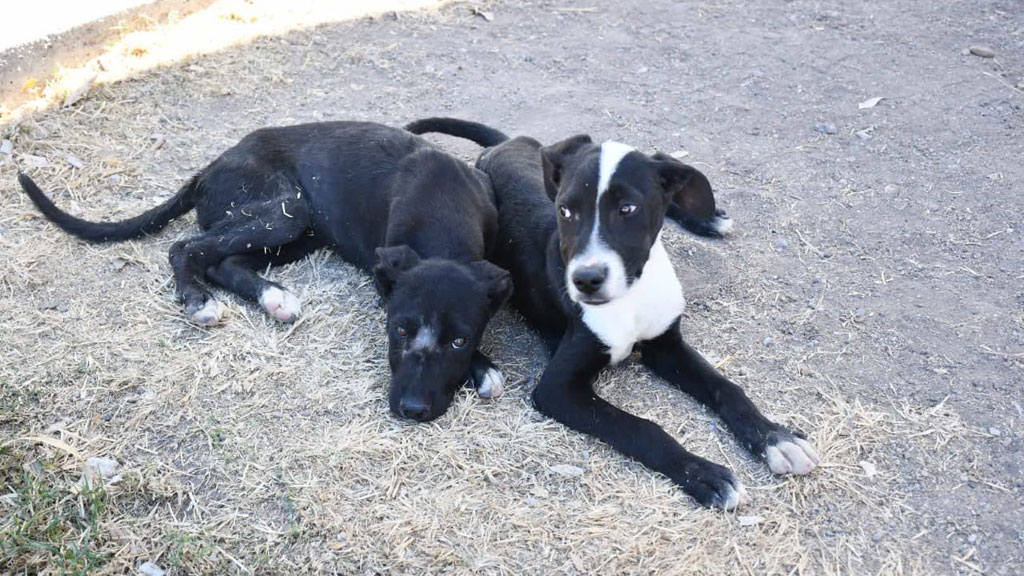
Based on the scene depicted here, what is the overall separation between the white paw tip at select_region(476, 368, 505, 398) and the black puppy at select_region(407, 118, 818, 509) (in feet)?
0.71

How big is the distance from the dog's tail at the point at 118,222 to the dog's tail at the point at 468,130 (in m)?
1.55

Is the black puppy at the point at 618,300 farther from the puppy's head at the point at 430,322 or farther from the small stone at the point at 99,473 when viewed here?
the small stone at the point at 99,473

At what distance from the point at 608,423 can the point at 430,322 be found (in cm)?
95

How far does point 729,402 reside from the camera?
4.46 meters

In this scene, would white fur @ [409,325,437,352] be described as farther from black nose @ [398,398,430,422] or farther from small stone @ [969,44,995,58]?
small stone @ [969,44,995,58]

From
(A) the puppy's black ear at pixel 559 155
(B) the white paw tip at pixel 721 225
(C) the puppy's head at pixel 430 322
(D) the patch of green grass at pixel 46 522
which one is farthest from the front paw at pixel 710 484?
(D) the patch of green grass at pixel 46 522

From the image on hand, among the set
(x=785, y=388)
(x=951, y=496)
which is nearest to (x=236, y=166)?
(x=785, y=388)

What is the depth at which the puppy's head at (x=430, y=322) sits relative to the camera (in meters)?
4.43

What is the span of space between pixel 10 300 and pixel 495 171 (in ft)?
9.24

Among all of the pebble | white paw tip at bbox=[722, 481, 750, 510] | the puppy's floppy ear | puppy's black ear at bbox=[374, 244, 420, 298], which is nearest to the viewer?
white paw tip at bbox=[722, 481, 750, 510]

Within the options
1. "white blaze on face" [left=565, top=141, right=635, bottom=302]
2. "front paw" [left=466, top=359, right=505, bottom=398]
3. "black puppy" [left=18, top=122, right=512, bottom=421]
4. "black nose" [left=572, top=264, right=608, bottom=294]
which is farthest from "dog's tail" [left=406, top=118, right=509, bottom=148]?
"black nose" [left=572, top=264, right=608, bottom=294]

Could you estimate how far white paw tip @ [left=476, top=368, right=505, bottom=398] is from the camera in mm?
4652

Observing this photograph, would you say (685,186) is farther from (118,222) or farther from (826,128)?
(118,222)

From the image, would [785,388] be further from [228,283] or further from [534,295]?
[228,283]
